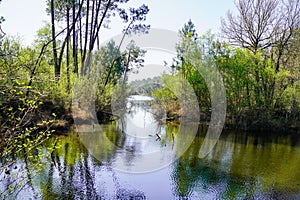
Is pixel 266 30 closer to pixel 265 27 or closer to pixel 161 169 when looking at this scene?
pixel 265 27

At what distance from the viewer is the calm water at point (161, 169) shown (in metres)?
5.15

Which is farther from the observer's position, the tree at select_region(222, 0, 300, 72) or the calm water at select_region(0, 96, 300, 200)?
the tree at select_region(222, 0, 300, 72)

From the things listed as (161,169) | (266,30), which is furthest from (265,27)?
(161,169)

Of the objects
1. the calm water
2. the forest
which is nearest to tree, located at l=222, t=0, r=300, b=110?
the forest

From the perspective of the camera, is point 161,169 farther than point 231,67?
No

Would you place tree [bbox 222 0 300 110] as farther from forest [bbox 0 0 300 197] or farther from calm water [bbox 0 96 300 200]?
calm water [bbox 0 96 300 200]

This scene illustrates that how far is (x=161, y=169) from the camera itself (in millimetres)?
6695

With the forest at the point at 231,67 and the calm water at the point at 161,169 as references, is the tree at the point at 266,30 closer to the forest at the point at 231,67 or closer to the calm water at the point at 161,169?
the forest at the point at 231,67

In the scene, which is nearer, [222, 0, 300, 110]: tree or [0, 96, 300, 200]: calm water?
[0, 96, 300, 200]: calm water

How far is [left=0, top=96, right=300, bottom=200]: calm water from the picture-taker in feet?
16.9

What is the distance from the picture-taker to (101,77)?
13984 millimetres

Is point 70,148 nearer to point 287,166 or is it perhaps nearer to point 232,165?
point 232,165

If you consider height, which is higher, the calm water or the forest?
the forest

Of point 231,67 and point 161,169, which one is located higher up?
point 231,67
